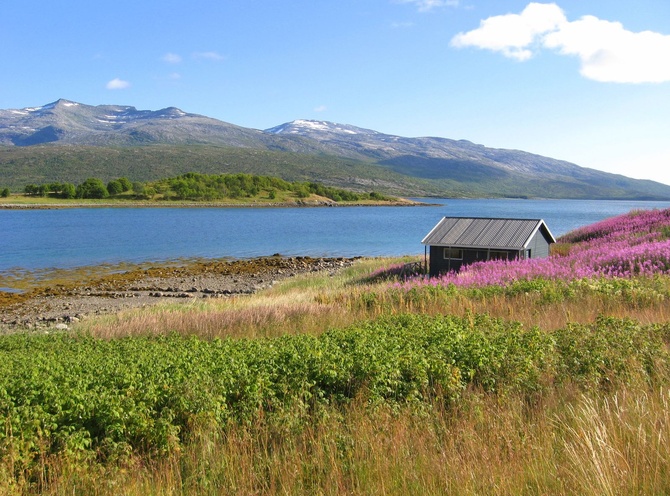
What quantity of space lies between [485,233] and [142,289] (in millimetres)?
18874

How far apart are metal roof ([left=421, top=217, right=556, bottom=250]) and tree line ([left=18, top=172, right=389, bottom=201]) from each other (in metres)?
128

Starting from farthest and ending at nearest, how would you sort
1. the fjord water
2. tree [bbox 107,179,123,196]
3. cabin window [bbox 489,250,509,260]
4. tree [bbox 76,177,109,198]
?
tree [bbox 107,179,123,196] → tree [bbox 76,177,109,198] → the fjord water → cabin window [bbox 489,250,509,260]

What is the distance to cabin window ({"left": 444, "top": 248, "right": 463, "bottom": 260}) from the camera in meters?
27.4

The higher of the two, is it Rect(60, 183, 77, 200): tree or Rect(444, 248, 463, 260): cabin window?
Rect(60, 183, 77, 200): tree

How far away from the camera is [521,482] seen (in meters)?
4.33

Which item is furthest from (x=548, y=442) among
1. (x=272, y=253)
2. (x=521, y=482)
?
(x=272, y=253)

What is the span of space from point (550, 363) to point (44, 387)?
5.67 m

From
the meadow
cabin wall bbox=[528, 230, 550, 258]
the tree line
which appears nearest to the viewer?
the meadow

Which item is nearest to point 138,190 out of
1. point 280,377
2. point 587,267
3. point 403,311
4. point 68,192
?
point 68,192

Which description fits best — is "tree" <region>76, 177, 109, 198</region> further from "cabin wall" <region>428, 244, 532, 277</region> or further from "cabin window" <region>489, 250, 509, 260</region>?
"cabin window" <region>489, 250, 509, 260</region>

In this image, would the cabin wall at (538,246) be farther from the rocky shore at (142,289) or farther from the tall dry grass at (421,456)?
the tall dry grass at (421,456)

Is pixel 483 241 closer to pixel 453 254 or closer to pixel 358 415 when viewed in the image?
pixel 453 254

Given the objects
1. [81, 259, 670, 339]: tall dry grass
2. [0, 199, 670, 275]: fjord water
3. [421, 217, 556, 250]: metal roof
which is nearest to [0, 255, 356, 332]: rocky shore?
[0, 199, 670, 275]: fjord water

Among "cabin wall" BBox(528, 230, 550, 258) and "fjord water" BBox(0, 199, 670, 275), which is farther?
"fjord water" BBox(0, 199, 670, 275)
